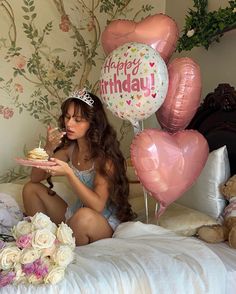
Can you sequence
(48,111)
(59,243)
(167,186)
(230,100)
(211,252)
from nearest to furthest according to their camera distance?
1. (59,243)
2. (211,252)
3. (167,186)
4. (230,100)
5. (48,111)

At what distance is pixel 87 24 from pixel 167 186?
5.08ft

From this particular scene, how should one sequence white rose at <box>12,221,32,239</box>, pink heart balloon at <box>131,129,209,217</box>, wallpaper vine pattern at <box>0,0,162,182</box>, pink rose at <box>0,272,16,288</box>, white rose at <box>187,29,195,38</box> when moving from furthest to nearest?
wallpaper vine pattern at <box>0,0,162,182</box> → white rose at <box>187,29,195,38</box> → pink heart balloon at <box>131,129,209,217</box> → white rose at <box>12,221,32,239</box> → pink rose at <box>0,272,16,288</box>

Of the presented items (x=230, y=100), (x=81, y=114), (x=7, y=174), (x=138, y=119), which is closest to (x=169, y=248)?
(x=138, y=119)

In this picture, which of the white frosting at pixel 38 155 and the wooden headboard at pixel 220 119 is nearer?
the white frosting at pixel 38 155

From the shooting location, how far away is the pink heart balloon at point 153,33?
70.4 inches

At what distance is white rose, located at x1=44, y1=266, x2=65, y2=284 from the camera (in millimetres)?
1307

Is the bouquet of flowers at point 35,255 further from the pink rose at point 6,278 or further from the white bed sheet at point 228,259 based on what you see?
the white bed sheet at point 228,259

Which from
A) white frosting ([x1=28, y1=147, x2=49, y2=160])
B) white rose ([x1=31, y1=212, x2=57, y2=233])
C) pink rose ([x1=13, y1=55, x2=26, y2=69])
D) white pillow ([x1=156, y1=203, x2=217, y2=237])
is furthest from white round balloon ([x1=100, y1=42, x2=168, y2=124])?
pink rose ([x1=13, y1=55, x2=26, y2=69])

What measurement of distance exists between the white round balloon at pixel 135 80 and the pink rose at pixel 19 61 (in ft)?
3.75

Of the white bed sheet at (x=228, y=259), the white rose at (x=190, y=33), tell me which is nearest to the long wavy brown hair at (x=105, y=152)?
the white bed sheet at (x=228, y=259)

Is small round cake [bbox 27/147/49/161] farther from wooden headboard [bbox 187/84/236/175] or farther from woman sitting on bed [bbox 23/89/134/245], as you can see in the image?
wooden headboard [bbox 187/84/236/175]

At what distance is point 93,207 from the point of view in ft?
5.89

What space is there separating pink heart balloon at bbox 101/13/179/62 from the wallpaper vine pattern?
1.02 m

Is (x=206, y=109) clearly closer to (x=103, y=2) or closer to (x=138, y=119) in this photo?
(x=138, y=119)
